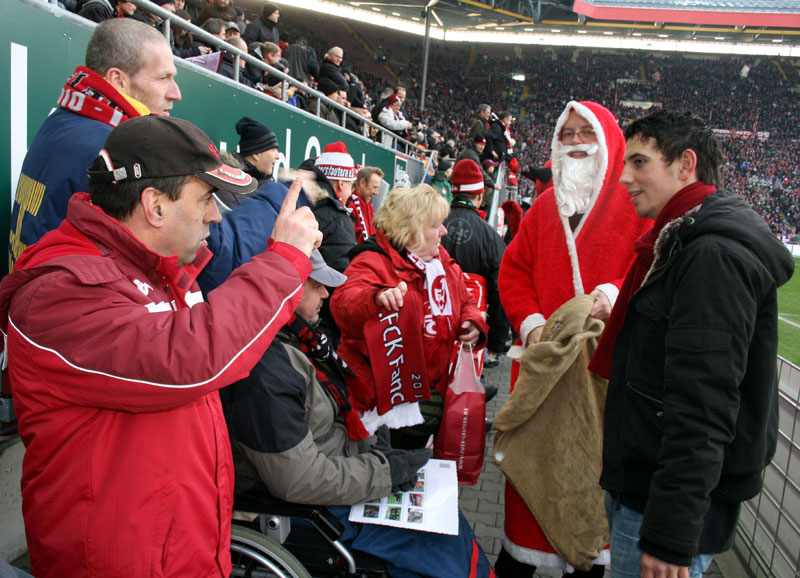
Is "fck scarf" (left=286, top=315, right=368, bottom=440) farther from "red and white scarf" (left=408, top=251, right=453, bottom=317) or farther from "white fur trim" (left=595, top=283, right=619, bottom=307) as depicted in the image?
"white fur trim" (left=595, top=283, right=619, bottom=307)

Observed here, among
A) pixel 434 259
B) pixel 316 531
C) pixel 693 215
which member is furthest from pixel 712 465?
pixel 434 259

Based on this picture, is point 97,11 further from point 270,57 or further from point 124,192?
point 270,57

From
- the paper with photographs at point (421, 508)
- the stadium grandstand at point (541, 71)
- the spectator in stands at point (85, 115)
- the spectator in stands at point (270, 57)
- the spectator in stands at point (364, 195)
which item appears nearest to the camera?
the spectator in stands at point (85, 115)

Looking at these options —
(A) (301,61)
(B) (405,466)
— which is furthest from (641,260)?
(A) (301,61)

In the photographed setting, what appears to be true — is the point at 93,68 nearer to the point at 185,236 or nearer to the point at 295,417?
the point at 185,236

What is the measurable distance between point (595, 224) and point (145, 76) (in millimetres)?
1855

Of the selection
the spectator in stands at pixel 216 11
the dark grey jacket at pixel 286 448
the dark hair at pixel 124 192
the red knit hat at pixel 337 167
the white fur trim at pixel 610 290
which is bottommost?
the dark grey jacket at pixel 286 448

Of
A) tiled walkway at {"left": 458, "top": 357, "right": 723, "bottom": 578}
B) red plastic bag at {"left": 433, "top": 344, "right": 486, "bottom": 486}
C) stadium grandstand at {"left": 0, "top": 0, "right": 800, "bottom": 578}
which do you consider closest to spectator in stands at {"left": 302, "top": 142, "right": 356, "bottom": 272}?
red plastic bag at {"left": 433, "top": 344, "right": 486, "bottom": 486}

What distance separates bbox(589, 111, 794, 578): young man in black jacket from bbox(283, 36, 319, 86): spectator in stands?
8828 millimetres

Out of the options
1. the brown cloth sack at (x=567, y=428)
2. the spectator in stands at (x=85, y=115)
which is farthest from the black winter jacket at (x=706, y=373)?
the spectator in stands at (x=85, y=115)

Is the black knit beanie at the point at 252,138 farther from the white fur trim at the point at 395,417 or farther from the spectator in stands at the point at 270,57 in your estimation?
the spectator in stands at the point at 270,57

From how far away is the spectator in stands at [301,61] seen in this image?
31.0 ft

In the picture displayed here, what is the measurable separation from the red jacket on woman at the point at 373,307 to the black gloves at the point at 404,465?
0.56m

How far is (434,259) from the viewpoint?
Result: 3041 millimetres
